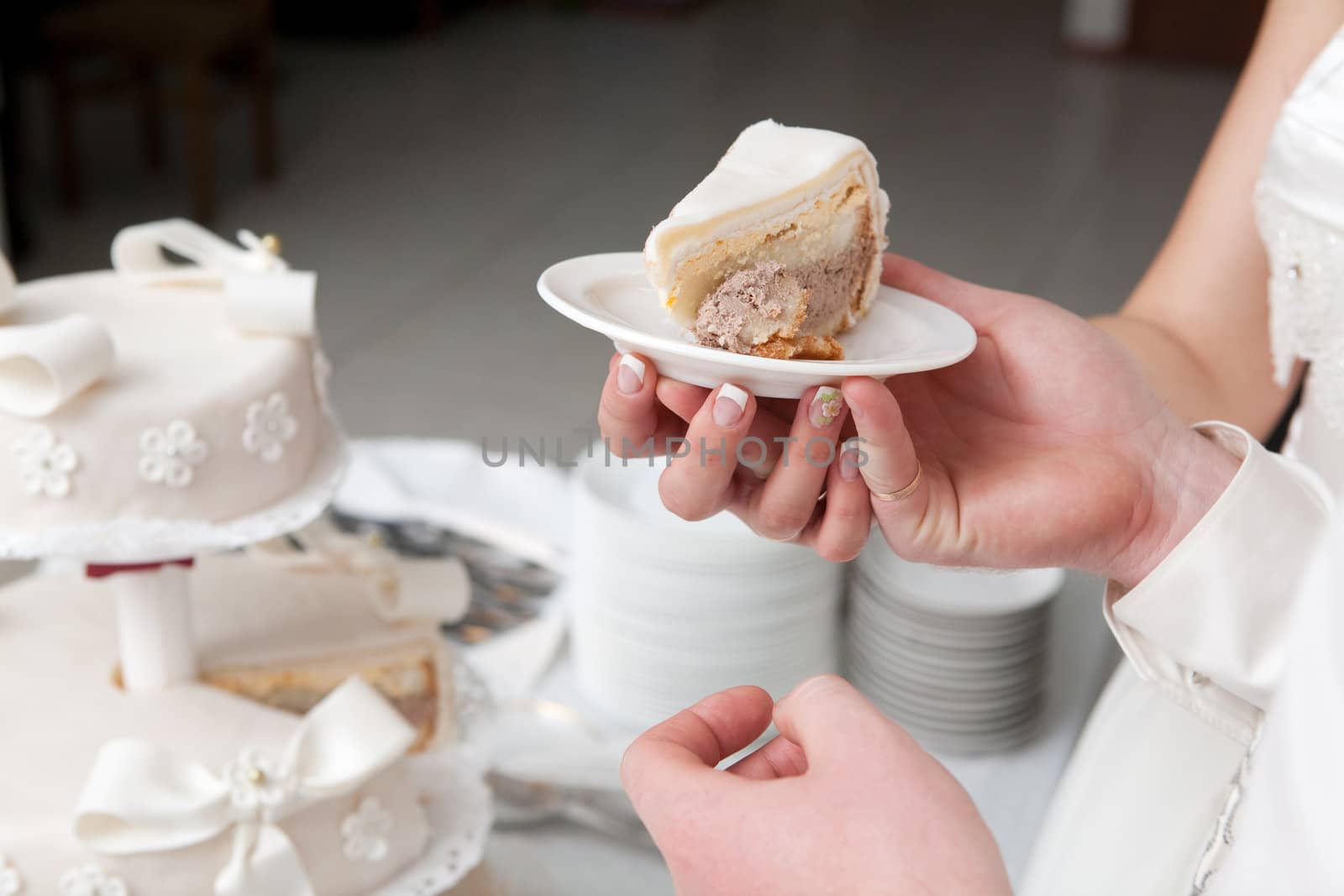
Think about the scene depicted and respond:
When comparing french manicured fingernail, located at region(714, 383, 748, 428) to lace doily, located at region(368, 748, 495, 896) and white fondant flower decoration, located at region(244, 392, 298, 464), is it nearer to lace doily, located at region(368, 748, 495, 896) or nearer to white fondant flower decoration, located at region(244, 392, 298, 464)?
white fondant flower decoration, located at region(244, 392, 298, 464)

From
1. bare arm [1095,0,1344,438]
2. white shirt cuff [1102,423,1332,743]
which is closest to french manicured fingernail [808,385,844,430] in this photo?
white shirt cuff [1102,423,1332,743]

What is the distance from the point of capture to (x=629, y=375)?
0.92 m

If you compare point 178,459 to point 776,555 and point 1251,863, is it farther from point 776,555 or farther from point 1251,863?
point 1251,863

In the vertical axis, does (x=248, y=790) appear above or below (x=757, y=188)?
below

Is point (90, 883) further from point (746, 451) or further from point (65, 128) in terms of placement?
point (65, 128)

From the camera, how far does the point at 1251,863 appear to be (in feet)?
1.87

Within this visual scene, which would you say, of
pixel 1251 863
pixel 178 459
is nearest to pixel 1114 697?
pixel 1251 863

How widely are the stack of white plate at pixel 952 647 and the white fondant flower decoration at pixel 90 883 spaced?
874 mm

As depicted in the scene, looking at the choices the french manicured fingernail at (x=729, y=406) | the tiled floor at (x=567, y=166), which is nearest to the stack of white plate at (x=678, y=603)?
the french manicured fingernail at (x=729, y=406)

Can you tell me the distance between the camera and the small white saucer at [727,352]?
0.84m

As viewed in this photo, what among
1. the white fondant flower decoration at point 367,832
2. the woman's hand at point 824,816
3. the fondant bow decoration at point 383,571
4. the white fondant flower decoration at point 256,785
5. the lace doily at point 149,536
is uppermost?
the woman's hand at point 824,816

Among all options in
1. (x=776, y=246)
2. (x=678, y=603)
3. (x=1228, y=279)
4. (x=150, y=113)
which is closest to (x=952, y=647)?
(x=678, y=603)

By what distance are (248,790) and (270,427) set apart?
12.9 inches

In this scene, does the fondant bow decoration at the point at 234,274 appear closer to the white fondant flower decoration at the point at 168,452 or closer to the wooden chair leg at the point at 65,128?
the white fondant flower decoration at the point at 168,452
